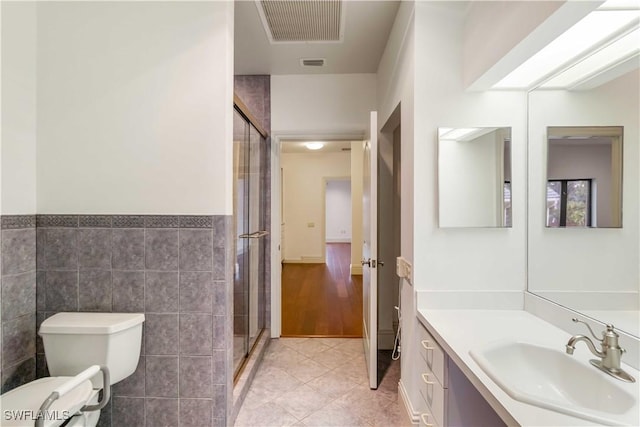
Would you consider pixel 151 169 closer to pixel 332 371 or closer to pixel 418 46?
pixel 418 46

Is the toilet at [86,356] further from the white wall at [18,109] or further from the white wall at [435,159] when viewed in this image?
the white wall at [435,159]

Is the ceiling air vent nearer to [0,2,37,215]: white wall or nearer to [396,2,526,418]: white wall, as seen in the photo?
[396,2,526,418]: white wall

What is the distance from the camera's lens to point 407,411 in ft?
6.05

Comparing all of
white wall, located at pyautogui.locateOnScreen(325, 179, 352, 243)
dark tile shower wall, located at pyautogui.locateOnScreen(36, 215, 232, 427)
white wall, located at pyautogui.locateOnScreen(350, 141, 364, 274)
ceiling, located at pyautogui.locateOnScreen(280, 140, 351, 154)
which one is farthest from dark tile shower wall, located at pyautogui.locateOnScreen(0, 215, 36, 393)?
white wall, located at pyautogui.locateOnScreen(325, 179, 352, 243)

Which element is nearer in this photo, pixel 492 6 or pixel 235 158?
pixel 492 6

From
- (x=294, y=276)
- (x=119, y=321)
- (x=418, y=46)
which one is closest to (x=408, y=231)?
(x=418, y=46)

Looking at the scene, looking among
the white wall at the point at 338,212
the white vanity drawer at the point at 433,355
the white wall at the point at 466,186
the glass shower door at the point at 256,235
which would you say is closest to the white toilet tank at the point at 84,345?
the glass shower door at the point at 256,235

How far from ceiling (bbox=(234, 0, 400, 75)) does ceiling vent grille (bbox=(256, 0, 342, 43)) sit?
46 mm

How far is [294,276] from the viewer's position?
5.97 metres

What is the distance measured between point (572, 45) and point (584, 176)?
1.86 ft

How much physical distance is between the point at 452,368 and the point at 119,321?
62.8 inches

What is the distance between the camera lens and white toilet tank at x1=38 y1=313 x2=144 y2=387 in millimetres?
1449

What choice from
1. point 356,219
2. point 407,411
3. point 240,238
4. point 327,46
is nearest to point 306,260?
point 356,219

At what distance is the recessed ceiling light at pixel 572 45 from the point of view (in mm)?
1104
